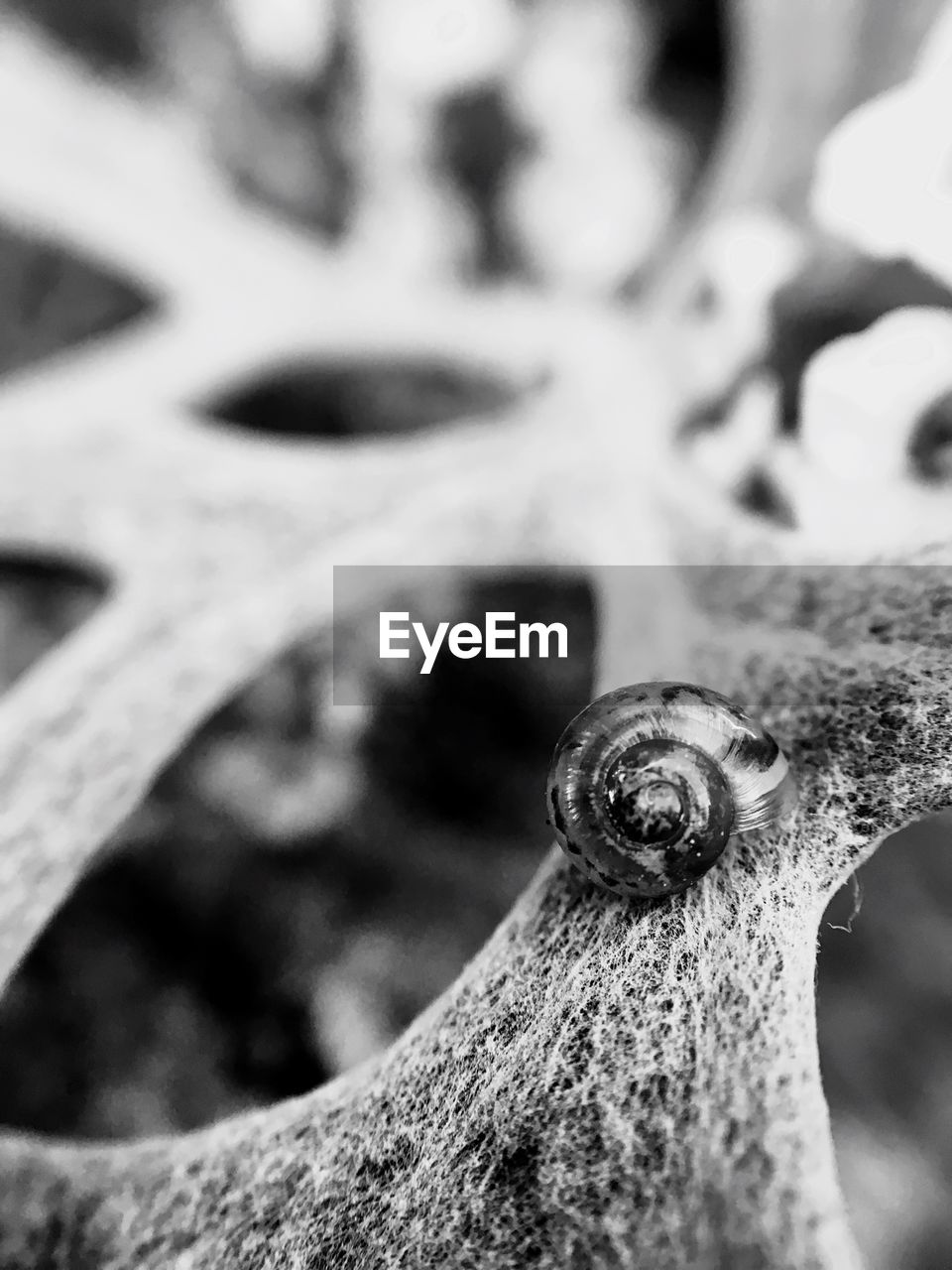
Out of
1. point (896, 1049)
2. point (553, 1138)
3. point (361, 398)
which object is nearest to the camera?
point (553, 1138)

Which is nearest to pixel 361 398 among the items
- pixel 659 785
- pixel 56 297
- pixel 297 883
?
pixel 56 297

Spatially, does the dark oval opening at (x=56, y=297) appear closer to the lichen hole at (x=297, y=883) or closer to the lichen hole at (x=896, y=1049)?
the lichen hole at (x=297, y=883)

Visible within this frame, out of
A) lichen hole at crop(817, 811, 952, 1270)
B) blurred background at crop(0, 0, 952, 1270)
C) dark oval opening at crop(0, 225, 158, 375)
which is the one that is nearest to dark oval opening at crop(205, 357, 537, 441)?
blurred background at crop(0, 0, 952, 1270)

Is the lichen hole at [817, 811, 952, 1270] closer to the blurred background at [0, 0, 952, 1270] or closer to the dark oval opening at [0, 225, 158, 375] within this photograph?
the blurred background at [0, 0, 952, 1270]

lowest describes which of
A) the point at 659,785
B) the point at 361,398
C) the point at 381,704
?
the point at 659,785

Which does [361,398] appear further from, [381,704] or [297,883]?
[297,883]

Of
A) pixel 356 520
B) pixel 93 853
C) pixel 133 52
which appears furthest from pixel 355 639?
pixel 133 52

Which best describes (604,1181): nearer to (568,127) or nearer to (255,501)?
(255,501)
